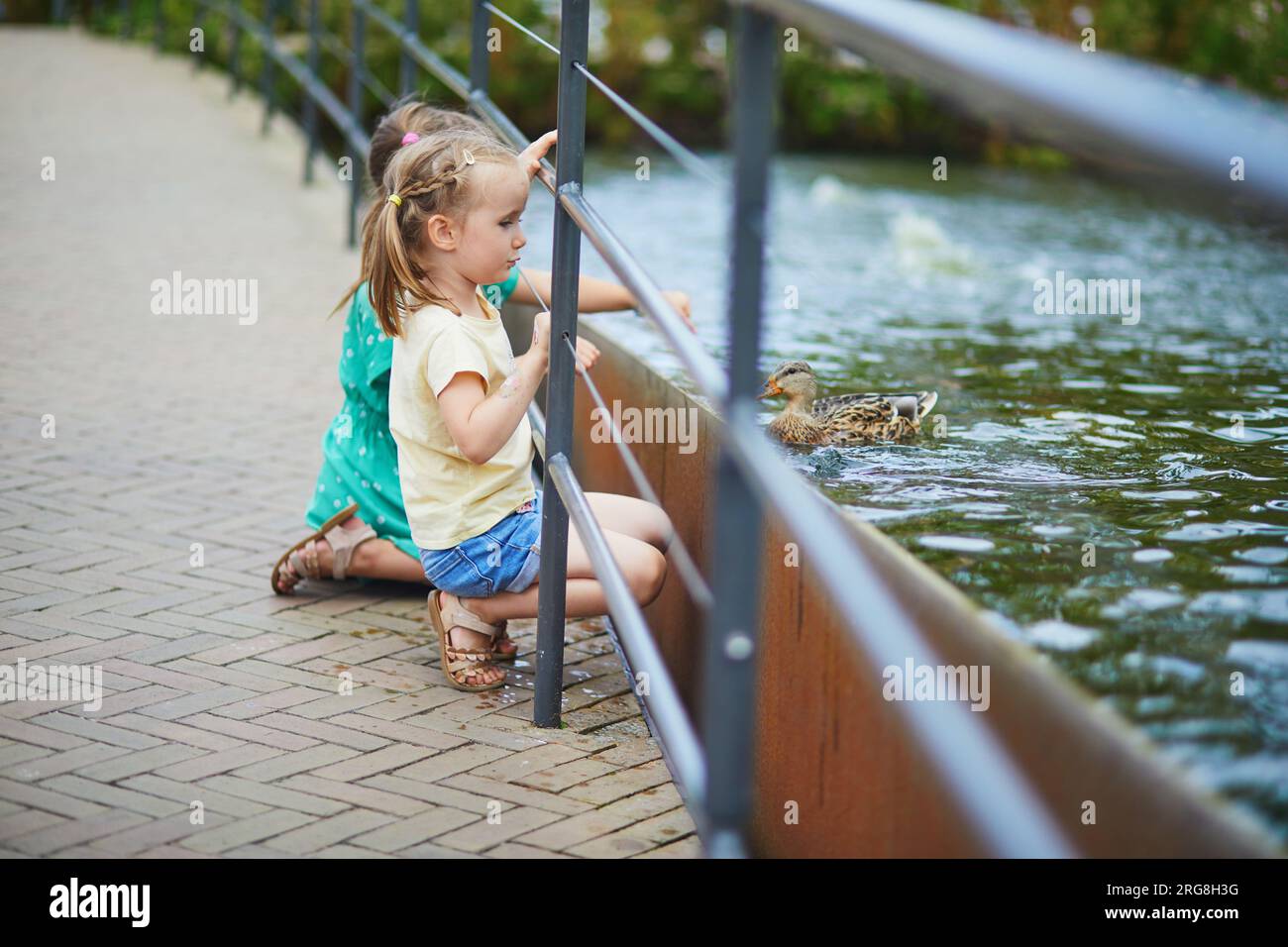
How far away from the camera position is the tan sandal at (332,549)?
159 inches

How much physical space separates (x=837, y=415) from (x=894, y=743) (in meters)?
1.65

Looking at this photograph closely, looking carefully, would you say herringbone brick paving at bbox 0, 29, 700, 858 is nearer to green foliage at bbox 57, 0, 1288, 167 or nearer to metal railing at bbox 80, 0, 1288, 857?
metal railing at bbox 80, 0, 1288, 857

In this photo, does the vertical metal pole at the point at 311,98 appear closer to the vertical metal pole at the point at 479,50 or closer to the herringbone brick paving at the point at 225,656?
the herringbone brick paving at the point at 225,656

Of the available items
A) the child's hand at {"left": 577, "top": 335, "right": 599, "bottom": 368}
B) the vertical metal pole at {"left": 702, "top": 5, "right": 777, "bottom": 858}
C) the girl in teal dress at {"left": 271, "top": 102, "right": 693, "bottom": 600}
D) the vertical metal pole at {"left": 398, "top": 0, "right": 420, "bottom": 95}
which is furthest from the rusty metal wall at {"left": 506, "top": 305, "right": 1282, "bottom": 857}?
the vertical metal pole at {"left": 398, "top": 0, "right": 420, "bottom": 95}

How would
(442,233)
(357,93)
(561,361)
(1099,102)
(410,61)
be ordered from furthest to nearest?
(357,93) → (410,61) → (442,233) → (561,361) → (1099,102)

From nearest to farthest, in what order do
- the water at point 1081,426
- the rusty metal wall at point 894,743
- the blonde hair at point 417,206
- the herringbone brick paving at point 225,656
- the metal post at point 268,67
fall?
the rusty metal wall at point 894,743 → the water at point 1081,426 → the herringbone brick paving at point 225,656 → the blonde hair at point 417,206 → the metal post at point 268,67

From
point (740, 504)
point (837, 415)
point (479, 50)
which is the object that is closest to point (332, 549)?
point (837, 415)

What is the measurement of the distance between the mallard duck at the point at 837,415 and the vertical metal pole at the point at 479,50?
1813mm

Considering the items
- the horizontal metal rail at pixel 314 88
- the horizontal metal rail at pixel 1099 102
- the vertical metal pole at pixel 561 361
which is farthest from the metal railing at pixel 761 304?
the horizontal metal rail at pixel 314 88

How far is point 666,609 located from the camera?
3.80 metres

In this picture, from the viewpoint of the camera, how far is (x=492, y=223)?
339 centimetres

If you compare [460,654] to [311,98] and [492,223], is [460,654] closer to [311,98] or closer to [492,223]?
[492,223]
